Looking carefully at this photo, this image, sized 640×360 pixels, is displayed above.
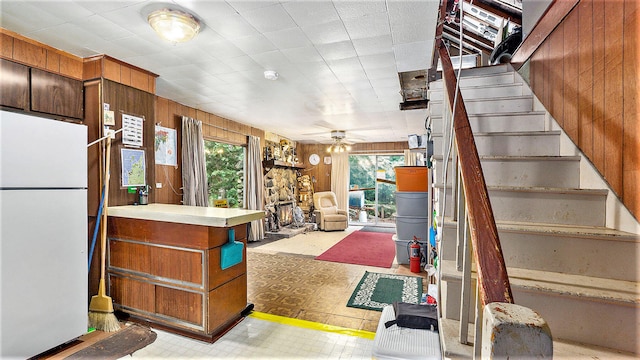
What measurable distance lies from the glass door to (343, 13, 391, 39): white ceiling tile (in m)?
6.45

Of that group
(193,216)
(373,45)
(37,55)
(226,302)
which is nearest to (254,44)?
(373,45)

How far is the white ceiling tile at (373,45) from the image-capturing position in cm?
240

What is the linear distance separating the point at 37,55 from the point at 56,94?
0.32 meters

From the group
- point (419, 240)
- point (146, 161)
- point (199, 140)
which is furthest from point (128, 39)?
point (419, 240)

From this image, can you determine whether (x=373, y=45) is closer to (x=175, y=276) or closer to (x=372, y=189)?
(x=175, y=276)

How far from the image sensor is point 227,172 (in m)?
6.16

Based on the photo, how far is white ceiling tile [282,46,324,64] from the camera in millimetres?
2586

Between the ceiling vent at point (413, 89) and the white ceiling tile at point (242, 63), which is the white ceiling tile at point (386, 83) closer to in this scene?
the ceiling vent at point (413, 89)

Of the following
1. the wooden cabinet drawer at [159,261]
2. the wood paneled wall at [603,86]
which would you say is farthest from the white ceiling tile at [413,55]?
the wooden cabinet drawer at [159,261]

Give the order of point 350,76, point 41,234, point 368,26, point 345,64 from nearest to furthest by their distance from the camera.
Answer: point 41,234 → point 368,26 → point 345,64 → point 350,76

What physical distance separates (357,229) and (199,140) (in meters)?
4.64

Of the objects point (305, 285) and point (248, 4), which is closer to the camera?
point (248, 4)

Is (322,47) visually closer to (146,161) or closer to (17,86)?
(146,161)

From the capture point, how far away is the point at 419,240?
4.12 metres
